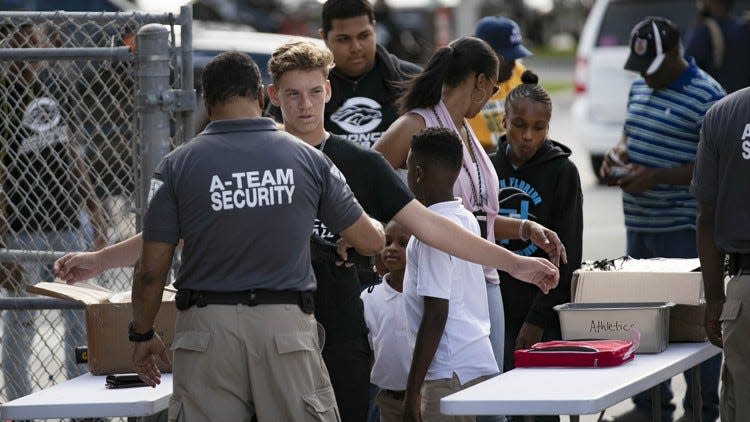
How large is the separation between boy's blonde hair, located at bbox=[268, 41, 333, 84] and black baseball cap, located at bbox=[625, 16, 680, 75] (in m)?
2.49

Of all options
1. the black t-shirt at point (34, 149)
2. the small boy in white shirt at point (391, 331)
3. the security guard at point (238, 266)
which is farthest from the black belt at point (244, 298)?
the black t-shirt at point (34, 149)

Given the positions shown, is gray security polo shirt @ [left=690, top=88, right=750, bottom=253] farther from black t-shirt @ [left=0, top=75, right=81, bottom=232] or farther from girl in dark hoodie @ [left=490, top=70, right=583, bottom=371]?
black t-shirt @ [left=0, top=75, right=81, bottom=232]

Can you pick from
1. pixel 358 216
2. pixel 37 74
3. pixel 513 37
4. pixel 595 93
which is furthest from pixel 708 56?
pixel 358 216

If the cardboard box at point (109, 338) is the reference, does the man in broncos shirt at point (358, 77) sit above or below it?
above

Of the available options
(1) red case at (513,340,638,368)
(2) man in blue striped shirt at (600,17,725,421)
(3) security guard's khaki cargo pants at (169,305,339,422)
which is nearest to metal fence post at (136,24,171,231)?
(3) security guard's khaki cargo pants at (169,305,339,422)

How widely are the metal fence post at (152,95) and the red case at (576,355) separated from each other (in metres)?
1.69

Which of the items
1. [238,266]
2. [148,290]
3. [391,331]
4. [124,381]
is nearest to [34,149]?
[124,381]

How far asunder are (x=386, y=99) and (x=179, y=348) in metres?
2.47

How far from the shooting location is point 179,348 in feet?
14.6

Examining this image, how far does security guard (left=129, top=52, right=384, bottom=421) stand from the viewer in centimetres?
437

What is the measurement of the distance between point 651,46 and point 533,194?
142cm

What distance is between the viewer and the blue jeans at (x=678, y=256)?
6.85 metres

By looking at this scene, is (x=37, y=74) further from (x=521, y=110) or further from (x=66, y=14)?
(x=521, y=110)

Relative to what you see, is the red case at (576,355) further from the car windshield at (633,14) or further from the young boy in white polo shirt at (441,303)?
the car windshield at (633,14)
